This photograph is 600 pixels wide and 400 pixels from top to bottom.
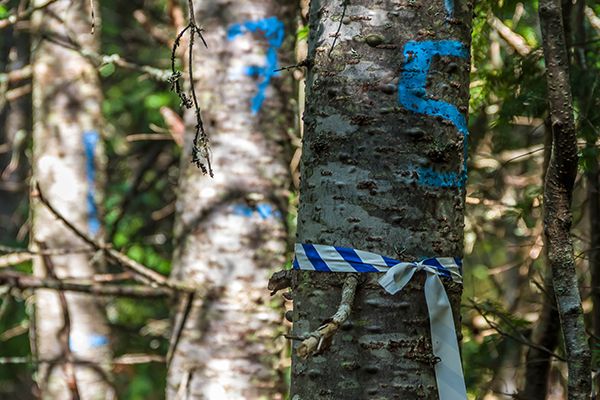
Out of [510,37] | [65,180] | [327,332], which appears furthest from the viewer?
[65,180]

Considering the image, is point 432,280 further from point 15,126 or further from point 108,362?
point 15,126

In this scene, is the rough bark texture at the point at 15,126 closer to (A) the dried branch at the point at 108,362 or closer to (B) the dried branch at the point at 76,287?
(A) the dried branch at the point at 108,362

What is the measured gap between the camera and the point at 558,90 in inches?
76.1

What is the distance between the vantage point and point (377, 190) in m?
1.92

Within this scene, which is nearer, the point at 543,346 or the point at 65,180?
the point at 543,346

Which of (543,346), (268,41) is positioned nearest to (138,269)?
(268,41)

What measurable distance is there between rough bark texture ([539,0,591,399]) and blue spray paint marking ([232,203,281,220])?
1.92m

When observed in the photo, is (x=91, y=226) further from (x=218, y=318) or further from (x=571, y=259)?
(x=571, y=259)

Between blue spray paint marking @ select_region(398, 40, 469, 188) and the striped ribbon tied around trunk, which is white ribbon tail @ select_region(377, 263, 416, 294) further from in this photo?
blue spray paint marking @ select_region(398, 40, 469, 188)

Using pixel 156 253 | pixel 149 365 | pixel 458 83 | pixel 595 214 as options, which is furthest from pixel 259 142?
pixel 149 365

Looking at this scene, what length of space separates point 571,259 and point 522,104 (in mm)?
1042

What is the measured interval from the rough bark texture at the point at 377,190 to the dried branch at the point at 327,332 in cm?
8

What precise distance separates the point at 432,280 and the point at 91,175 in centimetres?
379

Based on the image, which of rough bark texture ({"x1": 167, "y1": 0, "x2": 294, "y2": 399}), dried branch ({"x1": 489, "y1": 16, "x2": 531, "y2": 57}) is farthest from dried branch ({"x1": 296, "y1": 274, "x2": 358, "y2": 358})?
dried branch ({"x1": 489, "y1": 16, "x2": 531, "y2": 57})
